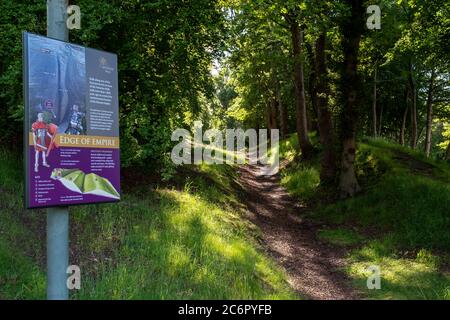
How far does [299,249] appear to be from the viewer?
11547 mm

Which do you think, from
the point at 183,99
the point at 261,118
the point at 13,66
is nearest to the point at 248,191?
the point at 183,99

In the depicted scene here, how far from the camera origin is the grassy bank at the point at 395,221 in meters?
9.15

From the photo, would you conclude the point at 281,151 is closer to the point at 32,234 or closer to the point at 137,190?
the point at 137,190

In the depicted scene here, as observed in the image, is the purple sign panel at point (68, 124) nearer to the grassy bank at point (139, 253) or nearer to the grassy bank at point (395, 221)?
the grassy bank at point (139, 253)

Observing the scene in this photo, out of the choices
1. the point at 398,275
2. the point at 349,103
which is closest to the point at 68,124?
the point at 398,275

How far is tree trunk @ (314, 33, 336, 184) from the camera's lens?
1722 cm

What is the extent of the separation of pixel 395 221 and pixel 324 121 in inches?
270

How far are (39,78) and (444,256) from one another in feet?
31.5

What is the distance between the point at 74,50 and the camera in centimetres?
493

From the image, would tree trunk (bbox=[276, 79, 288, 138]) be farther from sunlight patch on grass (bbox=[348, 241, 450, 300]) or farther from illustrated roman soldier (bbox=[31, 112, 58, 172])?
illustrated roman soldier (bbox=[31, 112, 58, 172])

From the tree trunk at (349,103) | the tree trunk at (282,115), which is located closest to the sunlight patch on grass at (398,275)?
the tree trunk at (349,103)

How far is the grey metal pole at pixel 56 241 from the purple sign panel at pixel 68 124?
233 millimetres

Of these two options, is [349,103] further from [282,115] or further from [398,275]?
[282,115]

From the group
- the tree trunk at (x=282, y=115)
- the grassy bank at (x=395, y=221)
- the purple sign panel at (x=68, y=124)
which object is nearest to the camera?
the purple sign panel at (x=68, y=124)
